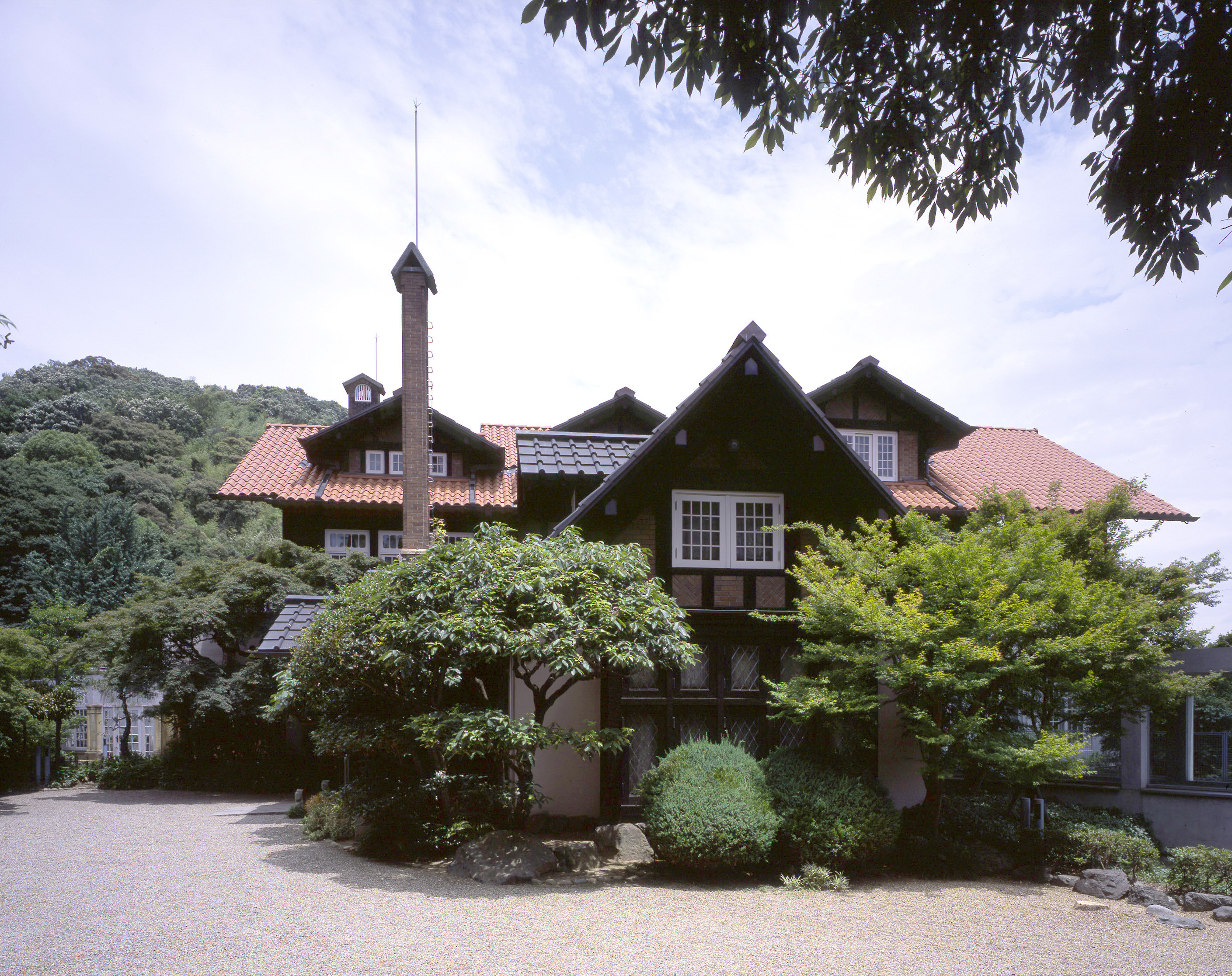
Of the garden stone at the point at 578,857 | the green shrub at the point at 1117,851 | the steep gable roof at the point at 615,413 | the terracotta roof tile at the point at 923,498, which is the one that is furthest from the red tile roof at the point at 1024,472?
the garden stone at the point at 578,857

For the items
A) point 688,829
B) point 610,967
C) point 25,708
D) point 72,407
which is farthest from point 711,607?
point 72,407

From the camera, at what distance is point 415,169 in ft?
65.6

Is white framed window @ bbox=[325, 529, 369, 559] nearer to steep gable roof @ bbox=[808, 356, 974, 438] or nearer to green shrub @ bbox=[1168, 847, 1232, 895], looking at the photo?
steep gable roof @ bbox=[808, 356, 974, 438]

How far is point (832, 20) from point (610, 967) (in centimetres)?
749

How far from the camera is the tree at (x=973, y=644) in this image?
10.6m

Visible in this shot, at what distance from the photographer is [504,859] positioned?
10562mm

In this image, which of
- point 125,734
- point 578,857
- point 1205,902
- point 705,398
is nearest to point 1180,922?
point 1205,902

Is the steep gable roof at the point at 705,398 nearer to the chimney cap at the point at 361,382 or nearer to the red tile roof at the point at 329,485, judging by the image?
the red tile roof at the point at 329,485

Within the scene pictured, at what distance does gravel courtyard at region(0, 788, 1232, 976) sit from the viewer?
24.0ft

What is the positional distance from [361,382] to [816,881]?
2411 centimetres

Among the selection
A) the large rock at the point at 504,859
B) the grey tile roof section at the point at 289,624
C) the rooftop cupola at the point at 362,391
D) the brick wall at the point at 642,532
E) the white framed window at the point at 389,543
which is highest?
the rooftop cupola at the point at 362,391

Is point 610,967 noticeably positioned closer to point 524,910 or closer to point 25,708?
point 524,910

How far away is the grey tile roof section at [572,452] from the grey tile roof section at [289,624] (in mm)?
4586

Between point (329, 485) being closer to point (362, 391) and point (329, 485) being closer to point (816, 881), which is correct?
point (362, 391)
